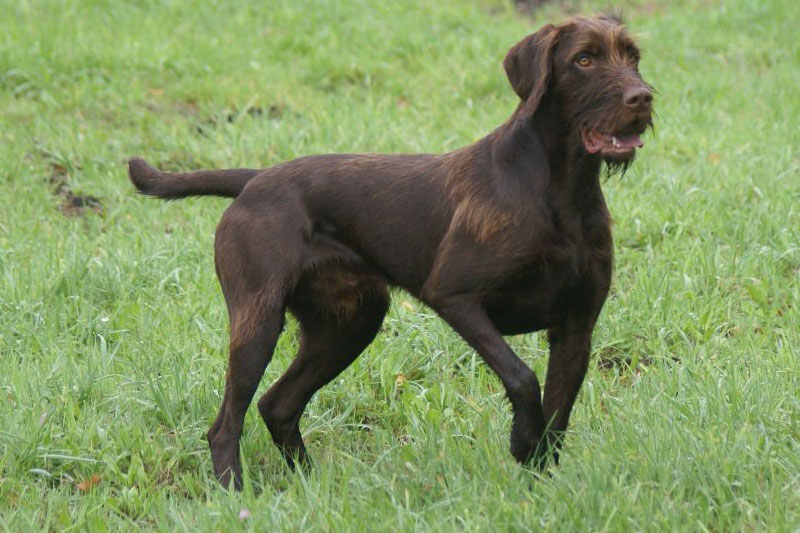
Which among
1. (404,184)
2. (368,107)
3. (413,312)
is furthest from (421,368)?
(368,107)

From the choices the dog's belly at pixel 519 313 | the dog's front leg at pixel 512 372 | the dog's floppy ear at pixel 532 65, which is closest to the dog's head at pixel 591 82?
the dog's floppy ear at pixel 532 65

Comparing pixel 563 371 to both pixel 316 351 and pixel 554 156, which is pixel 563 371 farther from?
pixel 316 351

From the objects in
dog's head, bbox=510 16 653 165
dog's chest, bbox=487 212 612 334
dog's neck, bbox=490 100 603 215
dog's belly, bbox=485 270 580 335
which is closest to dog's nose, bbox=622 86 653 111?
dog's head, bbox=510 16 653 165

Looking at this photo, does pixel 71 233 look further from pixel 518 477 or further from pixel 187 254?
pixel 518 477

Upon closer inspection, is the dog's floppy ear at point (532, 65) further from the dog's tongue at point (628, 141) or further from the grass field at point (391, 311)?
the grass field at point (391, 311)

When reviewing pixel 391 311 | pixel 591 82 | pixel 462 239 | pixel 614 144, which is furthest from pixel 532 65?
pixel 391 311

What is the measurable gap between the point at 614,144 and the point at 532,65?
0.43 m

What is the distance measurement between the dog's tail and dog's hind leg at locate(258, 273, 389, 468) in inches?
22.1

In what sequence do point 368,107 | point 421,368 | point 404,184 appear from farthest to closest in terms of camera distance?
point 368,107
point 421,368
point 404,184

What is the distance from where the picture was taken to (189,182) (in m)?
4.84

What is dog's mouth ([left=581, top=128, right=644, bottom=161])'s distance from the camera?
3988 mm

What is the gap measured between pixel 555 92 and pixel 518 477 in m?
1.34

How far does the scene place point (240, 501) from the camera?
153 inches

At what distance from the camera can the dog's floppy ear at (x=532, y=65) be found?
162 inches
